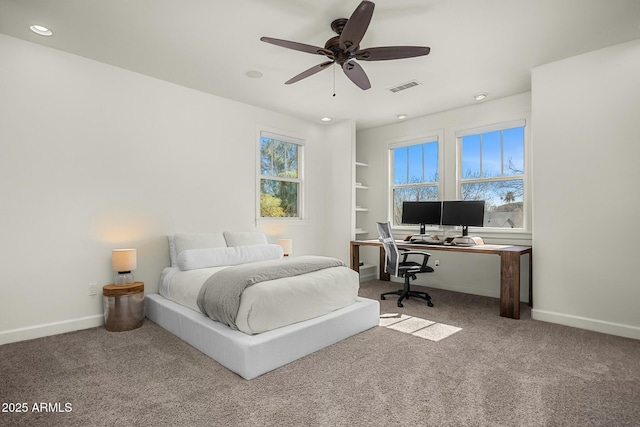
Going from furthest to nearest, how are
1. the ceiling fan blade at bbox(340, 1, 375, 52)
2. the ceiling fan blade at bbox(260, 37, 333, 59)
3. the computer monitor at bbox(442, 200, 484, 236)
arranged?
the computer monitor at bbox(442, 200, 484, 236)
the ceiling fan blade at bbox(260, 37, 333, 59)
the ceiling fan blade at bbox(340, 1, 375, 52)

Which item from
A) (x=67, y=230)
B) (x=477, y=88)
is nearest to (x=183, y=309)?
(x=67, y=230)

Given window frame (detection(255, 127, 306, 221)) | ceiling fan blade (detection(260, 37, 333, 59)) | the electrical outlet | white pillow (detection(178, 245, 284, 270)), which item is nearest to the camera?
ceiling fan blade (detection(260, 37, 333, 59))

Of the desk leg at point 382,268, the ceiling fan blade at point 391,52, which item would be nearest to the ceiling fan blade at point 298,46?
the ceiling fan blade at point 391,52

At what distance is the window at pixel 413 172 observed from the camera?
5320 millimetres

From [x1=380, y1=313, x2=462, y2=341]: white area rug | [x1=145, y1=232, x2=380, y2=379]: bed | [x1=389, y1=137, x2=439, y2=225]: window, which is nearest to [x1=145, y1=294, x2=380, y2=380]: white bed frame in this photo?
[x1=145, y1=232, x2=380, y2=379]: bed

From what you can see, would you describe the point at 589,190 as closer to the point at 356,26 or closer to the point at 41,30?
the point at 356,26

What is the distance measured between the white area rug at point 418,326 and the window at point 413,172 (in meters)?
2.31

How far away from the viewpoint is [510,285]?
361cm

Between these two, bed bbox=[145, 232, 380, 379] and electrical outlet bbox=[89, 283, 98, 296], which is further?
electrical outlet bbox=[89, 283, 98, 296]

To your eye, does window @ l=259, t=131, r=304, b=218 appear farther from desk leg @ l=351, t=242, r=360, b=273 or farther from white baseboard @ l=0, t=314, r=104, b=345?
white baseboard @ l=0, t=314, r=104, b=345

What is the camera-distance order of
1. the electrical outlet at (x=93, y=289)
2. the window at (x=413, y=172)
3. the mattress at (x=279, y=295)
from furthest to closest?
the window at (x=413, y=172) → the electrical outlet at (x=93, y=289) → the mattress at (x=279, y=295)

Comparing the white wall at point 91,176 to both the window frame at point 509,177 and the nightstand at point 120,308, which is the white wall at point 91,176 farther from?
the window frame at point 509,177

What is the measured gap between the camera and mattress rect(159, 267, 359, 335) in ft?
7.91

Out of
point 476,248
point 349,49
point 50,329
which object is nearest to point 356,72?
point 349,49
